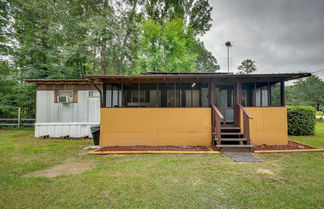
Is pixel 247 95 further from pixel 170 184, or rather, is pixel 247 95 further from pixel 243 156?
pixel 170 184

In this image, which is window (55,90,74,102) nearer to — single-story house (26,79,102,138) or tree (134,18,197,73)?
single-story house (26,79,102,138)

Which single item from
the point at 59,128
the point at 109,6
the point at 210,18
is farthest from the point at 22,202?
the point at 210,18

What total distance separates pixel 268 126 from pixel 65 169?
6.76 meters

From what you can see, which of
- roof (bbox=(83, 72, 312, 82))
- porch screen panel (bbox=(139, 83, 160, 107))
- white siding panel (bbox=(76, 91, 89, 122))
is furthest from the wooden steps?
white siding panel (bbox=(76, 91, 89, 122))

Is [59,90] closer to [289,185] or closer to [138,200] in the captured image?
[138,200]

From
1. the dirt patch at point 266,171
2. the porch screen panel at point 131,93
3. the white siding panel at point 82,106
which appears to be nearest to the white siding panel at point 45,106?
the white siding panel at point 82,106

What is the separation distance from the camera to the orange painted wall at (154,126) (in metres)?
5.52

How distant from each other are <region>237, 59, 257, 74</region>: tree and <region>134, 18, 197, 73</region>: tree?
2045 cm

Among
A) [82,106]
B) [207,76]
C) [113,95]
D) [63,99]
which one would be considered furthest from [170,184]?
[63,99]

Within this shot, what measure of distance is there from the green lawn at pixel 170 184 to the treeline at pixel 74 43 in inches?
359

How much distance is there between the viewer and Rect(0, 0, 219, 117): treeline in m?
10.3

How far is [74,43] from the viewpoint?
36.1ft

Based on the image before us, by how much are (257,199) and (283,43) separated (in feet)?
63.5

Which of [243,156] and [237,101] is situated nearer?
[243,156]
